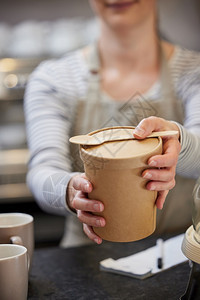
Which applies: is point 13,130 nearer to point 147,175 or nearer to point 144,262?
point 144,262

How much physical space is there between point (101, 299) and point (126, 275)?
0.10 meters

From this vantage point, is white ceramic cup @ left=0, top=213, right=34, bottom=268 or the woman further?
the woman

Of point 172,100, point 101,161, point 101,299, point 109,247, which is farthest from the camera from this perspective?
point 172,100

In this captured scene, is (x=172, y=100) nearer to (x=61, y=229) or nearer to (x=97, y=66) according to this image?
(x=97, y=66)

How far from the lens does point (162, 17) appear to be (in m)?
2.40

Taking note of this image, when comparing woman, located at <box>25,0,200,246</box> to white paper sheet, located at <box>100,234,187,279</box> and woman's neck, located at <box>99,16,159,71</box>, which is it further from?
white paper sheet, located at <box>100,234,187,279</box>

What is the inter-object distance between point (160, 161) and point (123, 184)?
70mm

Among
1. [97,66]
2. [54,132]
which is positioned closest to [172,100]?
[97,66]

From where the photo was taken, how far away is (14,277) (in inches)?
30.3

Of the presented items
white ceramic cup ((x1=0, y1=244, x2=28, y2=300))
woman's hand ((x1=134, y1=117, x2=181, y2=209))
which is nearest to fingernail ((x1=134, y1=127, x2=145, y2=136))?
woman's hand ((x1=134, y1=117, x2=181, y2=209))

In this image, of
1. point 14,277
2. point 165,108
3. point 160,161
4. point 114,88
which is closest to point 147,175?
point 160,161

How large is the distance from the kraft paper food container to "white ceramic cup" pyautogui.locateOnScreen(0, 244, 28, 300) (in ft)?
0.46

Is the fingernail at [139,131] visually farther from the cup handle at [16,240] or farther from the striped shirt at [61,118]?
the cup handle at [16,240]

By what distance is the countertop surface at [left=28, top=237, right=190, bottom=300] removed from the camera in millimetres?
864
